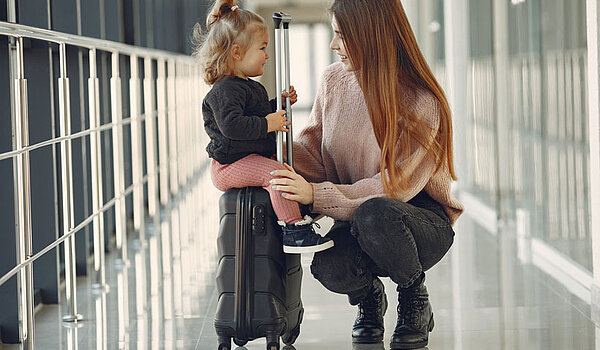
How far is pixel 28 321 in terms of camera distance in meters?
1.88

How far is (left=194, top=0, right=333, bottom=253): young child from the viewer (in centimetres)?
190

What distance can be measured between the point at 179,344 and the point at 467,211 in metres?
2.41

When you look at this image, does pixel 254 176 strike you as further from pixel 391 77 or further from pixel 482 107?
pixel 482 107

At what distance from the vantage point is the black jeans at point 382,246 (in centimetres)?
194

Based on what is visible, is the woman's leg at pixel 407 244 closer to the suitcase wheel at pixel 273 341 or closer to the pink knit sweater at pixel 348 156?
the pink knit sweater at pixel 348 156

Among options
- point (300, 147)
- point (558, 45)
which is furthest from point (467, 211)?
point (300, 147)

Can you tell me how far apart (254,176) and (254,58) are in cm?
26

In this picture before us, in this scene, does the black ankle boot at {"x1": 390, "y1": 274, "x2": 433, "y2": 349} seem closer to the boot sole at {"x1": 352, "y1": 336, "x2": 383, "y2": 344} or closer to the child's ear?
the boot sole at {"x1": 352, "y1": 336, "x2": 383, "y2": 344}

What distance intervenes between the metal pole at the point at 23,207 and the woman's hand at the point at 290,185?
527mm

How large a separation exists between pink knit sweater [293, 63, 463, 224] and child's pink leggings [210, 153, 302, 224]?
0.10m

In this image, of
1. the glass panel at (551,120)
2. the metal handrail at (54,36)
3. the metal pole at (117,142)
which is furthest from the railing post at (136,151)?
the glass panel at (551,120)

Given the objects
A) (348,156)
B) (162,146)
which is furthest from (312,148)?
(162,146)

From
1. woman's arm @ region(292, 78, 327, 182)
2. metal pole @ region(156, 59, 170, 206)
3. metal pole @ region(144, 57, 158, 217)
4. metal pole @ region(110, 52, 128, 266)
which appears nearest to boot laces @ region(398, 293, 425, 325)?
woman's arm @ region(292, 78, 327, 182)

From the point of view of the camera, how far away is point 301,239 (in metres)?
1.87
